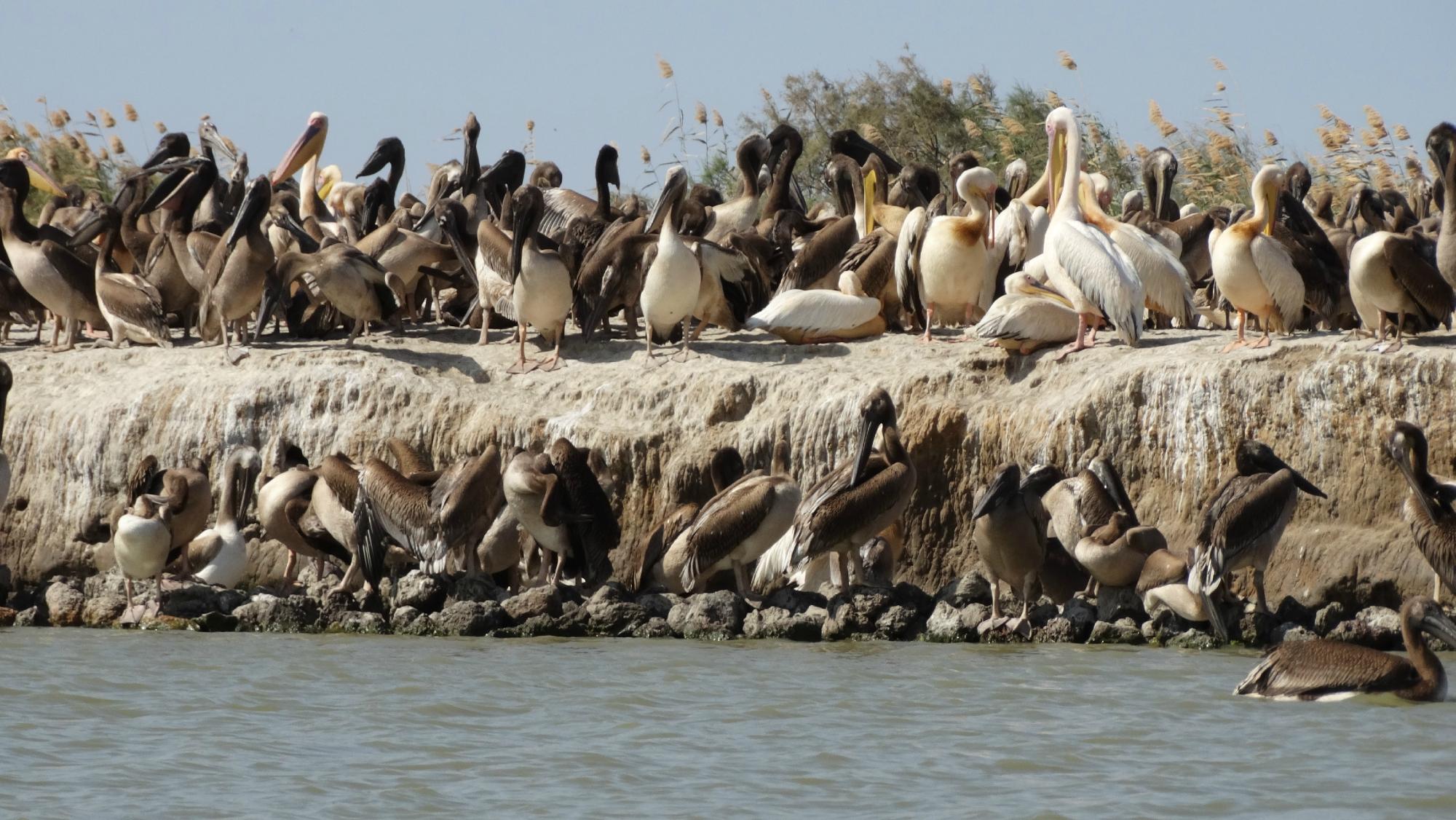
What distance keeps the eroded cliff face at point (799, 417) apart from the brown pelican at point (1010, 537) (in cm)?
116

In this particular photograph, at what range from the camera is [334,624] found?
12.1 metres

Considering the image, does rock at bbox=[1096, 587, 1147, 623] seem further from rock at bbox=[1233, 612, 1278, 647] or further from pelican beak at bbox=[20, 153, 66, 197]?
pelican beak at bbox=[20, 153, 66, 197]

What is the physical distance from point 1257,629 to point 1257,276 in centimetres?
278

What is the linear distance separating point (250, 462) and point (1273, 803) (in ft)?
25.3

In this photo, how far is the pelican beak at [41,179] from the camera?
2025 centimetres

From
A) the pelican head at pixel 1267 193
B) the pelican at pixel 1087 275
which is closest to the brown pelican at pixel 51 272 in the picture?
the pelican at pixel 1087 275

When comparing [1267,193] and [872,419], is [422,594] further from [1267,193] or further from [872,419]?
[1267,193]

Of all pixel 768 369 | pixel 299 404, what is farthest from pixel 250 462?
pixel 768 369

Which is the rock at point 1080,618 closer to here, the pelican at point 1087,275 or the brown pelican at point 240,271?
the pelican at point 1087,275

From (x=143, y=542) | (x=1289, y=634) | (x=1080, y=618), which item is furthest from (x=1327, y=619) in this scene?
(x=143, y=542)

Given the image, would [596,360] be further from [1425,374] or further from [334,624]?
[1425,374]

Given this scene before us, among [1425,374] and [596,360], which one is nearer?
[1425,374]

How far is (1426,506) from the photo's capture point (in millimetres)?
11023

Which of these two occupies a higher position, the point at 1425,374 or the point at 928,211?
the point at 928,211
